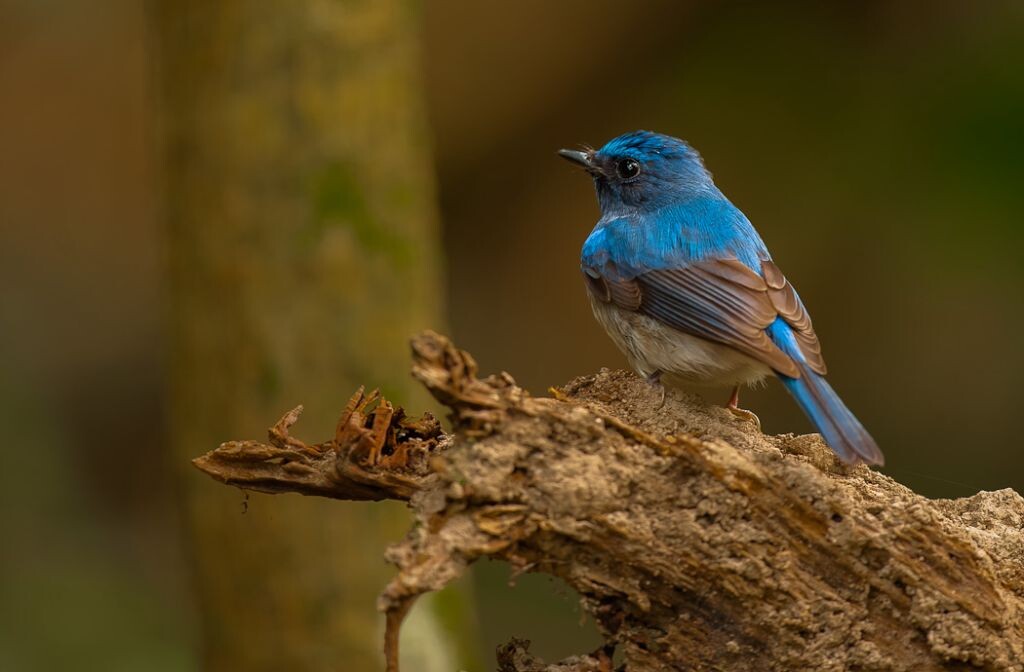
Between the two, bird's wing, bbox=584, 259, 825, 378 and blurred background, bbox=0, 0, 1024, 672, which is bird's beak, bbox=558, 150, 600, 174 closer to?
bird's wing, bbox=584, 259, 825, 378

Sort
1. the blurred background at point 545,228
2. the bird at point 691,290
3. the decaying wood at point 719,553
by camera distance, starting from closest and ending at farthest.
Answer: the decaying wood at point 719,553 → the bird at point 691,290 → the blurred background at point 545,228

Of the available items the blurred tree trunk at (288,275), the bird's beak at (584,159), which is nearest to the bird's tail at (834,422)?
the bird's beak at (584,159)

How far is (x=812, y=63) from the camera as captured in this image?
29.9ft

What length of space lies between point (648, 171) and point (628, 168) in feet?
0.26

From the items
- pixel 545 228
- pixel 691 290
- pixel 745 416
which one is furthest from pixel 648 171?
pixel 545 228

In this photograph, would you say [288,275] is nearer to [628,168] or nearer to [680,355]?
[628,168]

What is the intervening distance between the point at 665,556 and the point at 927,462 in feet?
21.0

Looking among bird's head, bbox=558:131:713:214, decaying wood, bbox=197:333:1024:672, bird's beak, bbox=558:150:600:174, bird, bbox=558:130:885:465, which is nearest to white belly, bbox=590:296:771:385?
bird, bbox=558:130:885:465

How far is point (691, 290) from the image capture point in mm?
4320

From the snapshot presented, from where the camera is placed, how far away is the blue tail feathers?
3490 mm

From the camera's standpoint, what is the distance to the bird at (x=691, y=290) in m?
4.04

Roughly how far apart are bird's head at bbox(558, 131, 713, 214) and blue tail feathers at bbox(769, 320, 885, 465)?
1.02 meters

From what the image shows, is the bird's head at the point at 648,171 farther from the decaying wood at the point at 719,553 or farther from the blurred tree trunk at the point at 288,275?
the decaying wood at the point at 719,553

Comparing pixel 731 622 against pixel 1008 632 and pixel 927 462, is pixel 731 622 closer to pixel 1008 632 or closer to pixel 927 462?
pixel 1008 632
